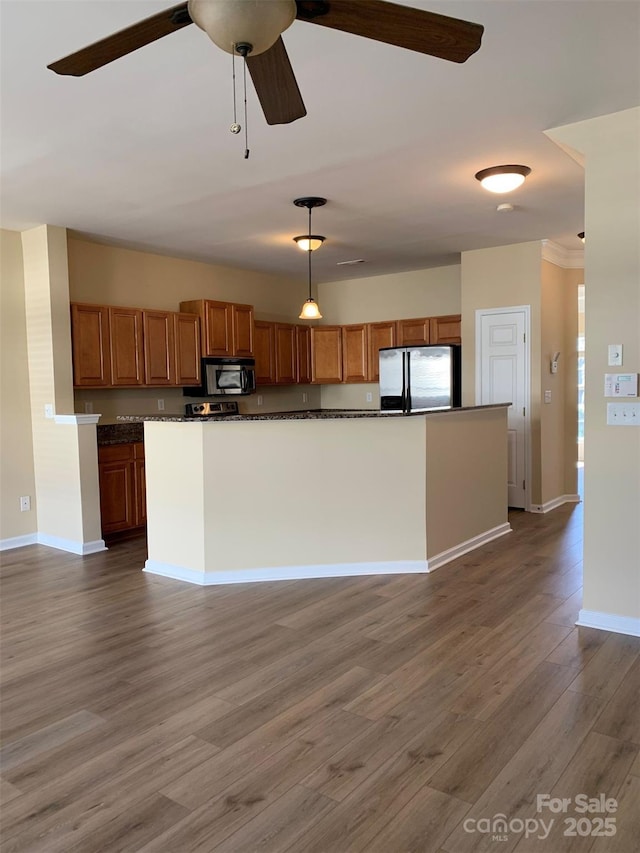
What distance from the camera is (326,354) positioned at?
7617 millimetres

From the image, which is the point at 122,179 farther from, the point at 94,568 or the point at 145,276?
the point at 94,568

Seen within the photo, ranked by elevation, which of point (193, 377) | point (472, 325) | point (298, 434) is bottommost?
point (298, 434)

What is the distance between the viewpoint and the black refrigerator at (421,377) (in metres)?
6.32

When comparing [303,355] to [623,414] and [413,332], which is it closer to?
[413,332]

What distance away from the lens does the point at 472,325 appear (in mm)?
6207

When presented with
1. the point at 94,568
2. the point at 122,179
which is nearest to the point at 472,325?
the point at 122,179

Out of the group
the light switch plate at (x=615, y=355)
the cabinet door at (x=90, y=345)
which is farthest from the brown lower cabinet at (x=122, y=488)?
the light switch plate at (x=615, y=355)

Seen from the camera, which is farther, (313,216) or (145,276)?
(145,276)

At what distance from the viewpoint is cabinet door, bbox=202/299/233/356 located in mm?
6207

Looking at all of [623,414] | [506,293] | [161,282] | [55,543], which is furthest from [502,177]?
[55,543]

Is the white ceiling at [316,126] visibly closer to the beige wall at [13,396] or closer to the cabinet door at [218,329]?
the beige wall at [13,396]

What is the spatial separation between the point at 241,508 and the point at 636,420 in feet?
7.92

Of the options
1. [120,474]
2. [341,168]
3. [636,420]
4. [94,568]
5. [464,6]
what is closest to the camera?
[464,6]

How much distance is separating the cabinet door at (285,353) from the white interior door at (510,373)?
7.42 ft
